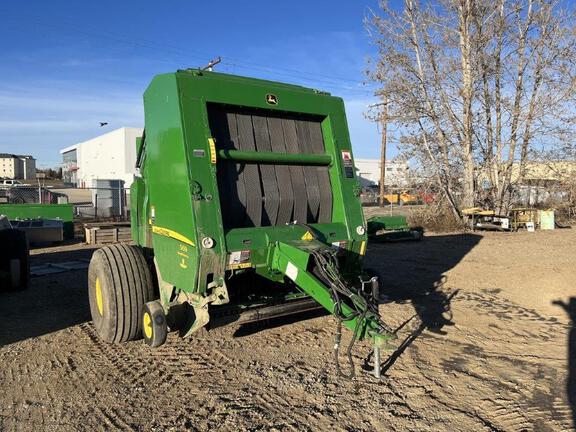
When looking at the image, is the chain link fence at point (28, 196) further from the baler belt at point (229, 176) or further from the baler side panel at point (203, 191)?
the baler side panel at point (203, 191)

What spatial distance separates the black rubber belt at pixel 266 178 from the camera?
518 cm

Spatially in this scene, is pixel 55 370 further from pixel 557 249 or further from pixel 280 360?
pixel 557 249

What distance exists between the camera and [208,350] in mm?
5109

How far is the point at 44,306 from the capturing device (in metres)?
7.00

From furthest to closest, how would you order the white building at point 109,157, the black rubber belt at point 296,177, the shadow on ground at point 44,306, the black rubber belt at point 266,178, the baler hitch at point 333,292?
the white building at point 109,157 → the shadow on ground at point 44,306 → the black rubber belt at point 296,177 → the black rubber belt at point 266,178 → the baler hitch at point 333,292

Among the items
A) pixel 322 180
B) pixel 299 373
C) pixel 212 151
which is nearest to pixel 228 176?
pixel 212 151

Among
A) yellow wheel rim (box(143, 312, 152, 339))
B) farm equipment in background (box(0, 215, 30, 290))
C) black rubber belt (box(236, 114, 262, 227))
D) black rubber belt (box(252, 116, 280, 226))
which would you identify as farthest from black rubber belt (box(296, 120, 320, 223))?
farm equipment in background (box(0, 215, 30, 290))

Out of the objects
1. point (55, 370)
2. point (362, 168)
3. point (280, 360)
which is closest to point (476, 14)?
point (280, 360)

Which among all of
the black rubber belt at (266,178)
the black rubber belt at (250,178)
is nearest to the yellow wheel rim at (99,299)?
the black rubber belt at (250,178)

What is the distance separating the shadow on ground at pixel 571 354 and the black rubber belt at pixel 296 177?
2.94 m

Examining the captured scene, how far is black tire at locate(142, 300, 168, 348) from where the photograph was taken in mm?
4656

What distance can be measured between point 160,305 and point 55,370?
1124 mm

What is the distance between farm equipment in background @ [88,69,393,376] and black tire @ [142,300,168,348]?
0.05 ft

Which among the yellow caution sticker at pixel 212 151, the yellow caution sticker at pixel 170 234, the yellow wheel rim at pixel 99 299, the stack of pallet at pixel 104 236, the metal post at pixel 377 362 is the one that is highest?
the yellow caution sticker at pixel 212 151
